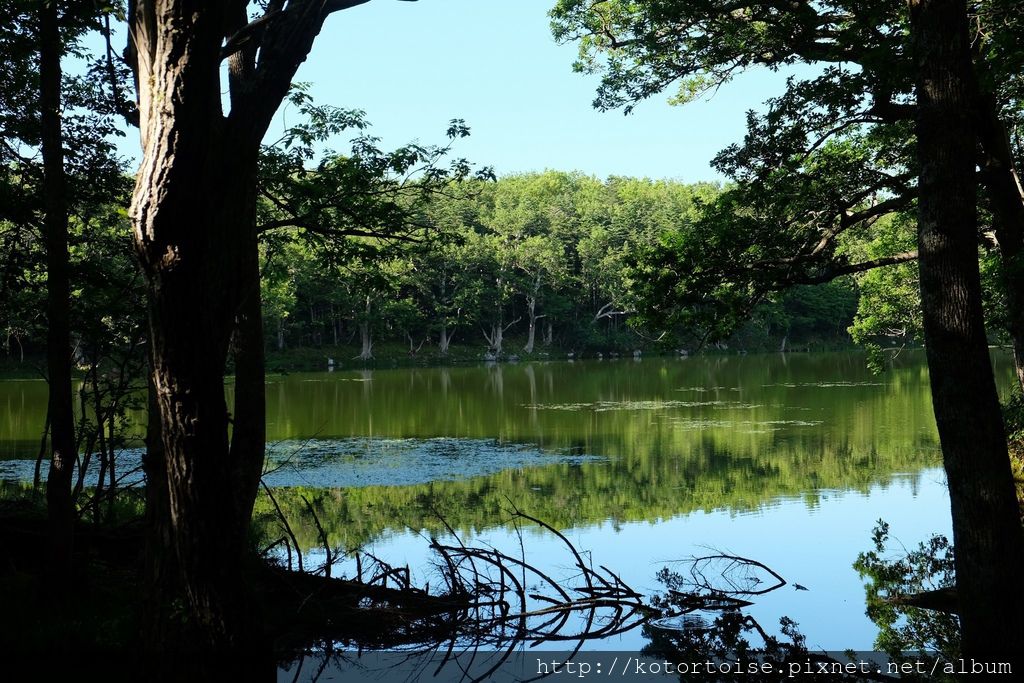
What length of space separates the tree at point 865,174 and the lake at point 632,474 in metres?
2.31

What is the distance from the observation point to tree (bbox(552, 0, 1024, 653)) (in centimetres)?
567

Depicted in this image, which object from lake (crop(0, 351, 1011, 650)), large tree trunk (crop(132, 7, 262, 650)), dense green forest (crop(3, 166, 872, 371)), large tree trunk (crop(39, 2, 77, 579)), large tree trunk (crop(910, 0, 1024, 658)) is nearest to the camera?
large tree trunk (crop(132, 7, 262, 650))

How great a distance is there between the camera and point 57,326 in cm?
598

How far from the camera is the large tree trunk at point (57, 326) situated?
595 centimetres

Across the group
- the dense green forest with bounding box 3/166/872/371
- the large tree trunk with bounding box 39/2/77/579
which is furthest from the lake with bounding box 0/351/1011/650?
the dense green forest with bounding box 3/166/872/371

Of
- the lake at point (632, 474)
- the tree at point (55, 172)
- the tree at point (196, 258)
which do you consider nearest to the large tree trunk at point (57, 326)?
the tree at point (55, 172)

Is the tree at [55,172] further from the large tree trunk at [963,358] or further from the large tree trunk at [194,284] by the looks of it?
the large tree trunk at [963,358]

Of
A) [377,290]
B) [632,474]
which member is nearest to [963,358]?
[377,290]

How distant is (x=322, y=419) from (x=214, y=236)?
23.8 metres

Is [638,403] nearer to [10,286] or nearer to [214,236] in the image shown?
[10,286]

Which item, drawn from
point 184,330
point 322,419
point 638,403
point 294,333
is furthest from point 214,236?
point 294,333

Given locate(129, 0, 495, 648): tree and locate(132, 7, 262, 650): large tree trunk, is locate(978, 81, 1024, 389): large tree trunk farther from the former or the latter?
locate(132, 7, 262, 650): large tree trunk

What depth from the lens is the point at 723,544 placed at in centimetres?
1113

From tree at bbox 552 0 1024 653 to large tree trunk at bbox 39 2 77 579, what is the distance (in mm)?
5350
